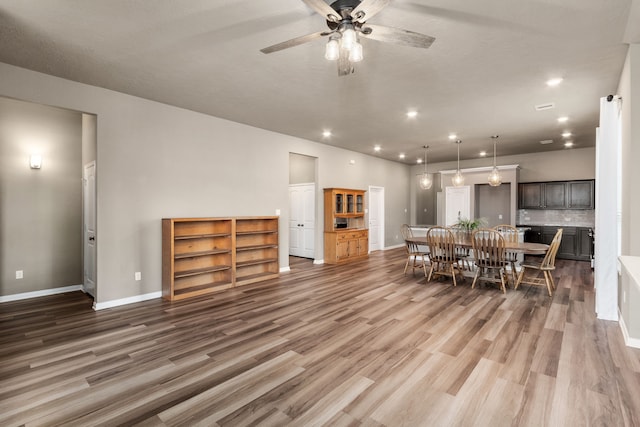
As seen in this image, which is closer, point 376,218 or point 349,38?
point 349,38

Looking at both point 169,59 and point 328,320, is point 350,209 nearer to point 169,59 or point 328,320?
point 328,320

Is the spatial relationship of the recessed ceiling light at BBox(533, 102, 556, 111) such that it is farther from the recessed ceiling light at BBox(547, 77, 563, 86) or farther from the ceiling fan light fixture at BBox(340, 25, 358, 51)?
the ceiling fan light fixture at BBox(340, 25, 358, 51)

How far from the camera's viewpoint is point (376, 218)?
9.62 m

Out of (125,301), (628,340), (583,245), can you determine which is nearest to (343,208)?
(125,301)

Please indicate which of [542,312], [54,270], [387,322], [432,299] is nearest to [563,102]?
[542,312]

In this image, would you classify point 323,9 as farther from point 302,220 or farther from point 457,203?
point 457,203

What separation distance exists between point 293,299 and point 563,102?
16.0ft

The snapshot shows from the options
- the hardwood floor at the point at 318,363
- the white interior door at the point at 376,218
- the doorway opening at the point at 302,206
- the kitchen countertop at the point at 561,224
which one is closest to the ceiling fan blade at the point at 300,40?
the hardwood floor at the point at 318,363

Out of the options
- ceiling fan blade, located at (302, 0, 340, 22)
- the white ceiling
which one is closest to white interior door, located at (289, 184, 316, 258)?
the white ceiling

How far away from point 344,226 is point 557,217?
5740 millimetres

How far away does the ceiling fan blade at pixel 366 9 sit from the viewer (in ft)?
6.43

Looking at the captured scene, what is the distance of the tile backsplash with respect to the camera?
312 inches

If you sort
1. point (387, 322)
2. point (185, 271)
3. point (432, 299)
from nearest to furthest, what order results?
point (387, 322)
point (432, 299)
point (185, 271)

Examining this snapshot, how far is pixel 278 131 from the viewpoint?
6.26m
